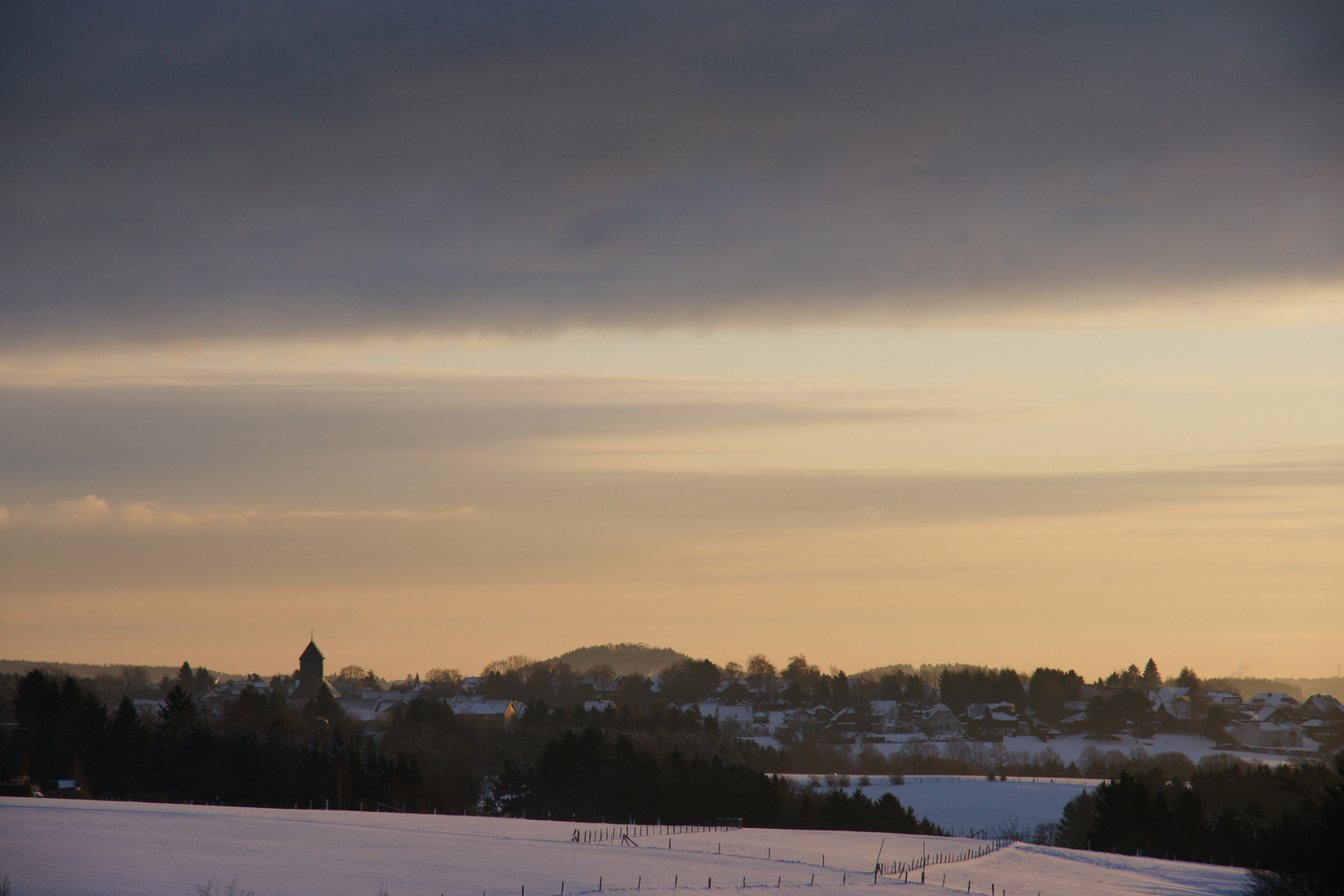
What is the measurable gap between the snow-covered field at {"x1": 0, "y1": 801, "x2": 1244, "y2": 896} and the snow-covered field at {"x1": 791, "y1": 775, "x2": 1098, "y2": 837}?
32306mm

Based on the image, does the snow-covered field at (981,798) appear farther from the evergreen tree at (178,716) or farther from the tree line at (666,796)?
the evergreen tree at (178,716)

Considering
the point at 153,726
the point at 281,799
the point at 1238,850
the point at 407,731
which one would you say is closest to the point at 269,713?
the point at 407,731

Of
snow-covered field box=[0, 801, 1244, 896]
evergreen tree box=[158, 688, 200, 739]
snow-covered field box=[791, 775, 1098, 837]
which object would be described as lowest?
snow-covered field box=[791, 775, 1098, 837]

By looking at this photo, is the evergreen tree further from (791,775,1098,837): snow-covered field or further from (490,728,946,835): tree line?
(791,775,1098,837): snow-covered field

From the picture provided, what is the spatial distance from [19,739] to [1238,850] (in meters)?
109

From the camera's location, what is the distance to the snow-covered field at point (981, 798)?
131 m

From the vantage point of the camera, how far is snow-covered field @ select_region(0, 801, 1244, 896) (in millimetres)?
57281

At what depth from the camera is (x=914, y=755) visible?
183750 mm

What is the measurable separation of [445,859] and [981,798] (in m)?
89.1

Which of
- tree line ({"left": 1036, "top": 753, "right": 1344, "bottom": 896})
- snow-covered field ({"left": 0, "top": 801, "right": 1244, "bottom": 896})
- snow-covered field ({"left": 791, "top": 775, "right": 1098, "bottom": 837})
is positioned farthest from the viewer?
snow-covered field ({"left": 791, "top": 775, "right": 1098, "bottom": 837})

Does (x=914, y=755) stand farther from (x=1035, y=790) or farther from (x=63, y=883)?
(x=63, y=883)

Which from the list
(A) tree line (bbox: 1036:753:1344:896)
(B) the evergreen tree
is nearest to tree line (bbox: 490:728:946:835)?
(A) tree line (bbox: 1036:753:1344:896)

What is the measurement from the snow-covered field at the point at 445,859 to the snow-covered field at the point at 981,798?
32.3m

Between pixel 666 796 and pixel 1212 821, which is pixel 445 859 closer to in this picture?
pixel 666 796
